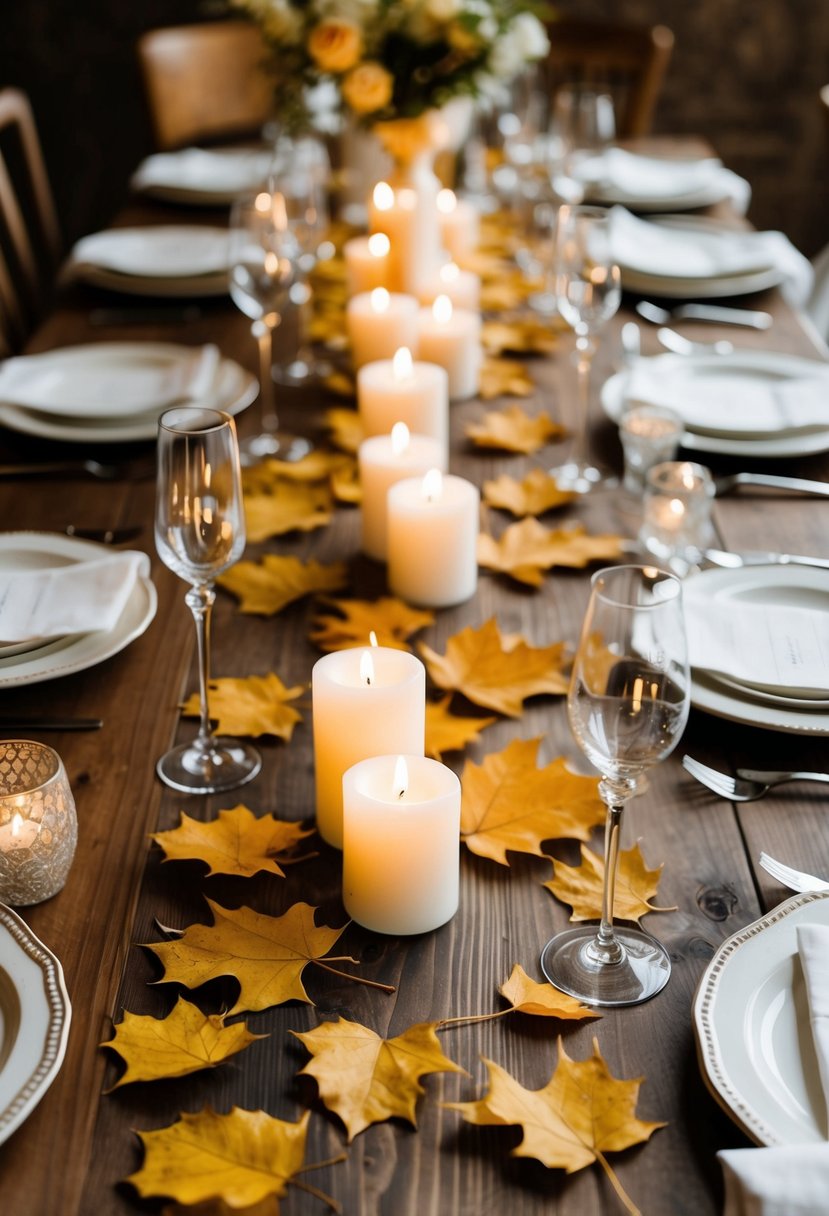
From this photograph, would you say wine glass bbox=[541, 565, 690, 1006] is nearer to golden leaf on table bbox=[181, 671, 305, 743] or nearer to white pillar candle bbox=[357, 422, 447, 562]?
golden leaf on table bbox=[181, 671, 305, 743]

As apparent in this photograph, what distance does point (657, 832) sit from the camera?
36.9 inches

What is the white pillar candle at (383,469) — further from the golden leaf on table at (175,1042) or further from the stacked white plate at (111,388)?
the golden leaf on table at (175,1042)

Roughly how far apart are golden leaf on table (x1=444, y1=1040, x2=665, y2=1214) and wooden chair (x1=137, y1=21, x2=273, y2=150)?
250 cm

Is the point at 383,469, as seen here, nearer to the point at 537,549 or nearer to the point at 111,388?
the point at 537,549

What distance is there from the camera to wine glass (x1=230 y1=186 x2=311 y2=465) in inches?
58.9

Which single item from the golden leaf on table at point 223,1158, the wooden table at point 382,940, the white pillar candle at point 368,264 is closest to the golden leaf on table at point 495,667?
the wooden table at point 382,940

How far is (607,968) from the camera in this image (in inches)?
31.8

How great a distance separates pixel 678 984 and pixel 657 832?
0.16 m

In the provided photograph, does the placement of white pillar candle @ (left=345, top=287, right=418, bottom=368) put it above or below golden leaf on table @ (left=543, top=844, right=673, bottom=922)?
above

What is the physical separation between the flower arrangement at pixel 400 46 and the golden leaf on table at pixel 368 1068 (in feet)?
5.09

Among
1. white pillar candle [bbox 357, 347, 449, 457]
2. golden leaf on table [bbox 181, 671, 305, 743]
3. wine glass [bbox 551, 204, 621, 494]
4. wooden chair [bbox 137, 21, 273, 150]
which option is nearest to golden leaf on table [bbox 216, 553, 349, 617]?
golden leaf on table [bbox 181, 671, 305, 743]

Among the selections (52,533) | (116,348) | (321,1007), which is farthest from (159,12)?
(321,1007)

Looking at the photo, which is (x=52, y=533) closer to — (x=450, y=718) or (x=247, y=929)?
(x=450, y=718)

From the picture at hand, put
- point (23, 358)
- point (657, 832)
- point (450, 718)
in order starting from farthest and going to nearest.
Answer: point (23, 358)
point (450, 718)
point (657, 832)
